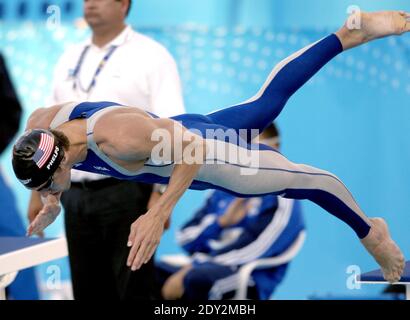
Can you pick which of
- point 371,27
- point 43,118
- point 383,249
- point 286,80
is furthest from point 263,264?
point 43,118

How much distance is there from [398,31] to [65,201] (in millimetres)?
1586

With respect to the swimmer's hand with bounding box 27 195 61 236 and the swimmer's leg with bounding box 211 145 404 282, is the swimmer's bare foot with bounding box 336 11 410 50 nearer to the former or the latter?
the swimmer's leg with bounding box 211 145 404 282

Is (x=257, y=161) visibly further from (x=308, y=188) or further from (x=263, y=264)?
(x=263, y=264)

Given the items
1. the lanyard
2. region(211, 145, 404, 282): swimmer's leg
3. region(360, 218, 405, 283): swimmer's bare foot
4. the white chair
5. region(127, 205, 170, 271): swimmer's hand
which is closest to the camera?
region(127, 205, 170, 271): swimmer's hand

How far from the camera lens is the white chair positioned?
5137 millimetres

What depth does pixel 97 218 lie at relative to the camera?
4406mm

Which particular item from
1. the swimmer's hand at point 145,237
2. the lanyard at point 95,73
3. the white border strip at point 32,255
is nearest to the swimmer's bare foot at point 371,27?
the lanyard at point 95,73

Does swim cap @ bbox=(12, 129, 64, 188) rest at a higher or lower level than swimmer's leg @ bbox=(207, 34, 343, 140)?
lower

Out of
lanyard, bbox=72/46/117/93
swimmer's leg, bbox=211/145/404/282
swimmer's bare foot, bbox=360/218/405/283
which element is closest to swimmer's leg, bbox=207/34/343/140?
swimmer's leg, bbox=211/145/404/282

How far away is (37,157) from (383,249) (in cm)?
139

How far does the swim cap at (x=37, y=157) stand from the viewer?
3430 millimetres

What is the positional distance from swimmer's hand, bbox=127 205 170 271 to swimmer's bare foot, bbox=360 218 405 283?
102 cm

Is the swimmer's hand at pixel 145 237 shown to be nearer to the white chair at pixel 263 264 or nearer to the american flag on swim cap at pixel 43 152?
the american flag on swim cap at pixel 43 152

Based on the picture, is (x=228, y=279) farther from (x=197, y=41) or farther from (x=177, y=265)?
(x=197, y=41)
